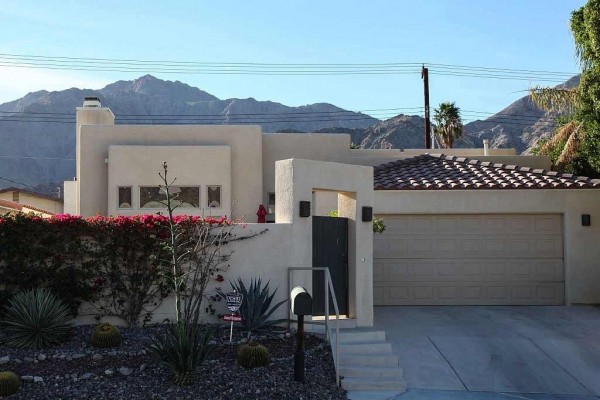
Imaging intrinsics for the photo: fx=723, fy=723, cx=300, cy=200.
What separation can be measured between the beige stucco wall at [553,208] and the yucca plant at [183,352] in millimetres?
8275

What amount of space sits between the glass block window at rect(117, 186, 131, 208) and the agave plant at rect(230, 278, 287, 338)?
36.5 feet

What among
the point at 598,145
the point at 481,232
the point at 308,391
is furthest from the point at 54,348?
the point at 598,145

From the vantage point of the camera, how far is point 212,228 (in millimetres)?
12062

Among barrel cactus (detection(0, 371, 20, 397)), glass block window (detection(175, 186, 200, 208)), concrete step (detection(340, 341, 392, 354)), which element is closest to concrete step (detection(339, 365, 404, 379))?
concrete step (detection(340, 341, 392, 354))

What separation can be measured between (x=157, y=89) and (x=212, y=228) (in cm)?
14309

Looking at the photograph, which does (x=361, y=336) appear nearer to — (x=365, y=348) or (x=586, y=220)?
(x=365, y=348)

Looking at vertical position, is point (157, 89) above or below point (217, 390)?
above

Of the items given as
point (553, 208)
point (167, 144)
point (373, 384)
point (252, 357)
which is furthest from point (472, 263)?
point (167, 144)

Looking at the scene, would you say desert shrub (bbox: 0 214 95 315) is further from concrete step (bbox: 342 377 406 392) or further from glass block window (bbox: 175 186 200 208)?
glass block window (bbox: 175 186 200 208)

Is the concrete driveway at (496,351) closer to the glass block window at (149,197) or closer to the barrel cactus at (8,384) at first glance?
the barrel cactus at (8,384)

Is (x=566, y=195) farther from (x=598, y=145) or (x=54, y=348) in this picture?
(x=54, y=348)

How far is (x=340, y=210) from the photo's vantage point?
526 inches

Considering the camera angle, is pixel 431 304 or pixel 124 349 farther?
pixel 431 304

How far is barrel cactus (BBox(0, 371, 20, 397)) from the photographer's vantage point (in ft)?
28.6
